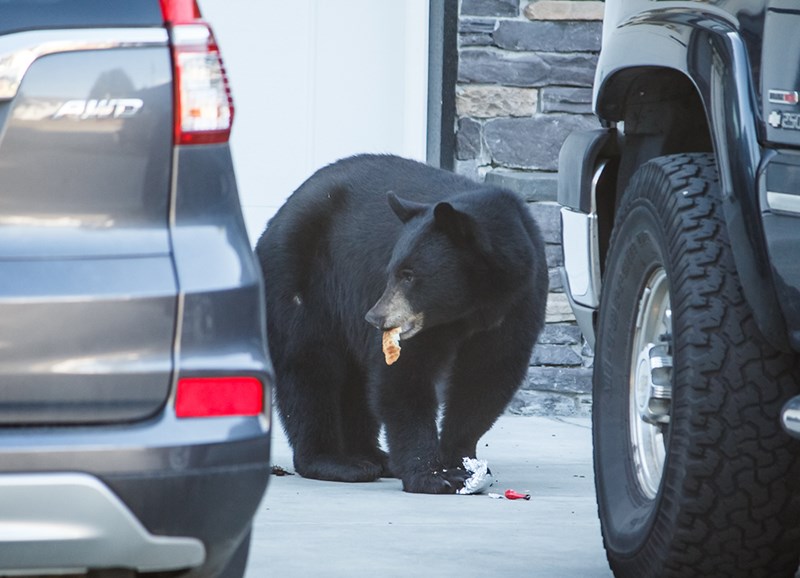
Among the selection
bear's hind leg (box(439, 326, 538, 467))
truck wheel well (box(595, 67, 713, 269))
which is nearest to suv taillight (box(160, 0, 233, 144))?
truck wheel well (box(595, 67, 713, 269))

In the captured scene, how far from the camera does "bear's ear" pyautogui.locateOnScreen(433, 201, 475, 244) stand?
16.6 feet

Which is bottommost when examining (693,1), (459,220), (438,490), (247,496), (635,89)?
(438,490)

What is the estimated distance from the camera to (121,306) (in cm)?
235

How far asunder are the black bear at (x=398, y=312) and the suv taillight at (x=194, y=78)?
257 centimetres

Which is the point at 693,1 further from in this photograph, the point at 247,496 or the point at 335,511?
the point at 335,511

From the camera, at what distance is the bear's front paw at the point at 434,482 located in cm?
516

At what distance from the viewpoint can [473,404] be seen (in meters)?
5.36

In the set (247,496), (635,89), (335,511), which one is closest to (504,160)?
(335,511)

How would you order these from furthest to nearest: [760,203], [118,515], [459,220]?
[459,220] < [760,203] < [118,515]

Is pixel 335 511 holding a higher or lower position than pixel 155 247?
lower

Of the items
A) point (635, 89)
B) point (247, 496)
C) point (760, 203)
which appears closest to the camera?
point (247, 496)

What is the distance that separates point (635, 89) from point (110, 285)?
72.2 inches

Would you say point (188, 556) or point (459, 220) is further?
point (459, 220)

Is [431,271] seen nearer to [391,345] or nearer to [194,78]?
[391,345]
